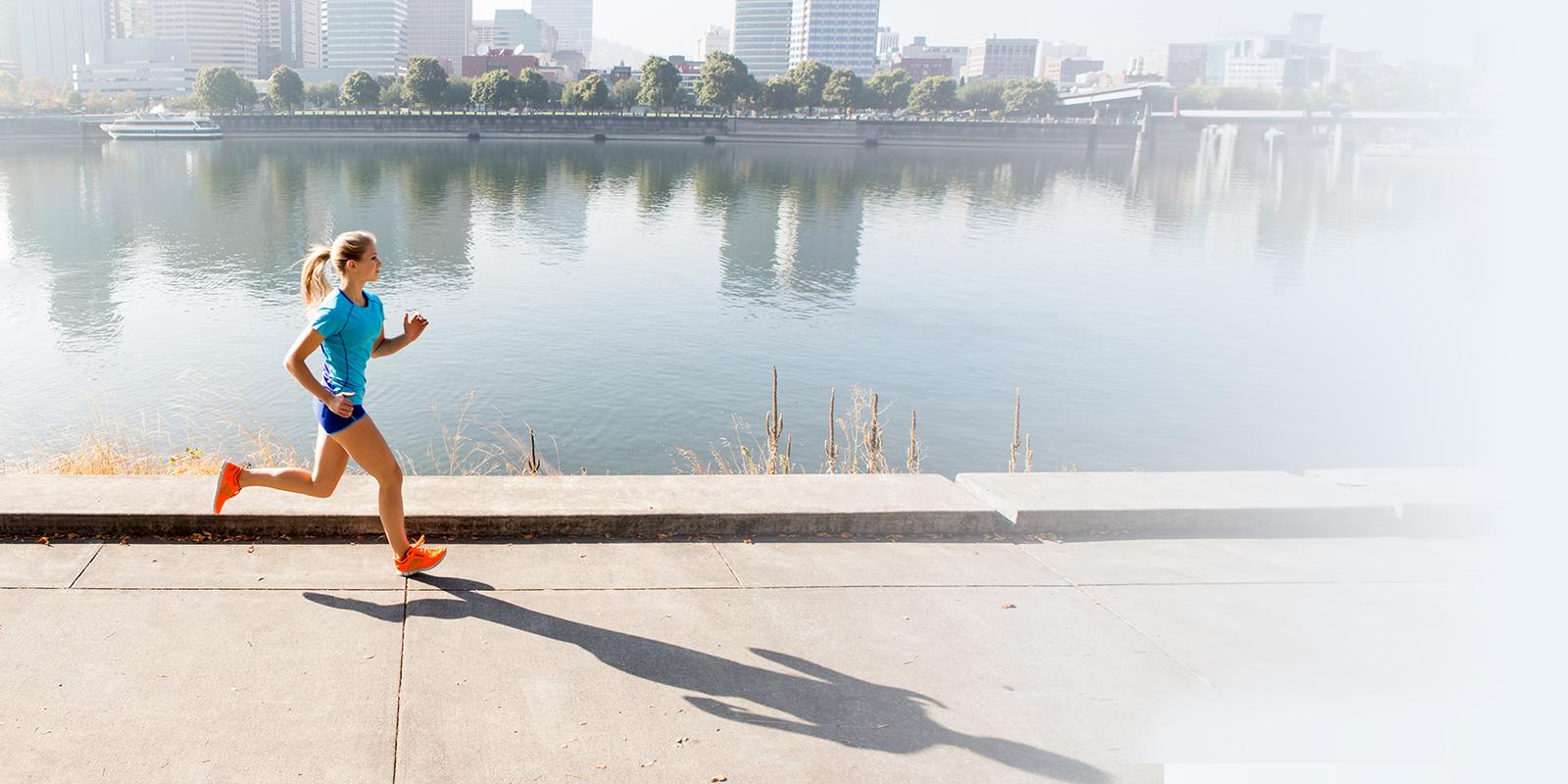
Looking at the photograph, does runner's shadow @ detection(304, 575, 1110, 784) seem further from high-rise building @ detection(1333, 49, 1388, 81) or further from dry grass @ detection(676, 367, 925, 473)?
dry grass @ detection(676, 367, 925, 473)

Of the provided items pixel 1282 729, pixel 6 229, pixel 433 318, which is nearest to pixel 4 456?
pixel 433 318

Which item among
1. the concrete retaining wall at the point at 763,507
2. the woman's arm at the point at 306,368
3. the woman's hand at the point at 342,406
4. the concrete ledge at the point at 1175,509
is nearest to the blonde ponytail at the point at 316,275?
the woman's arm at the point at 306,368

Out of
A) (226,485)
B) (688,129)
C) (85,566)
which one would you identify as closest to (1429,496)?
(226,485)

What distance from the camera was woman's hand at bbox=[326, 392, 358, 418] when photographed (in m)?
5.08

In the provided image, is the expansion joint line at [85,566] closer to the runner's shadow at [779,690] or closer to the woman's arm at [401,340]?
the runner's shadow at [779,690]

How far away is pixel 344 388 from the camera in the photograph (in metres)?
5.19

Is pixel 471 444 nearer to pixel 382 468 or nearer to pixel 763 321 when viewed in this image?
pixel 382 468

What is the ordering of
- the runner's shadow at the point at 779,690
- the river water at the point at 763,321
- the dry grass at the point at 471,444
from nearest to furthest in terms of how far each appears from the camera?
1. the runner's shadow at the point at 779,690
2. the dry grass at the point at 471,444
3. the river water at the point at 763,321

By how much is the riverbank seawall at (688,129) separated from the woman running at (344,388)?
13404 cm

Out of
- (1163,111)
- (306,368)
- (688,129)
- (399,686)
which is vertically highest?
(1163,111)

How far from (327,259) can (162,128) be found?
12730 centimetres

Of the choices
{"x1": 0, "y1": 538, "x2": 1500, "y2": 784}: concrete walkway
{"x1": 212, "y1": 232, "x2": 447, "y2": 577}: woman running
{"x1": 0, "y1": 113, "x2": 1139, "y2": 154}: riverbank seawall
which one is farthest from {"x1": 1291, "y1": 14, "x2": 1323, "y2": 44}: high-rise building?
{"x1": 0, "y1": 113, "x2": 1139, "y2": 154}: riverbank seawall

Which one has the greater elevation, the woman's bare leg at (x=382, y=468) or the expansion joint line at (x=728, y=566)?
the woman's bare leg at (x=382, y=468)

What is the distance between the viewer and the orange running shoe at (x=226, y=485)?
5421 millimetres
